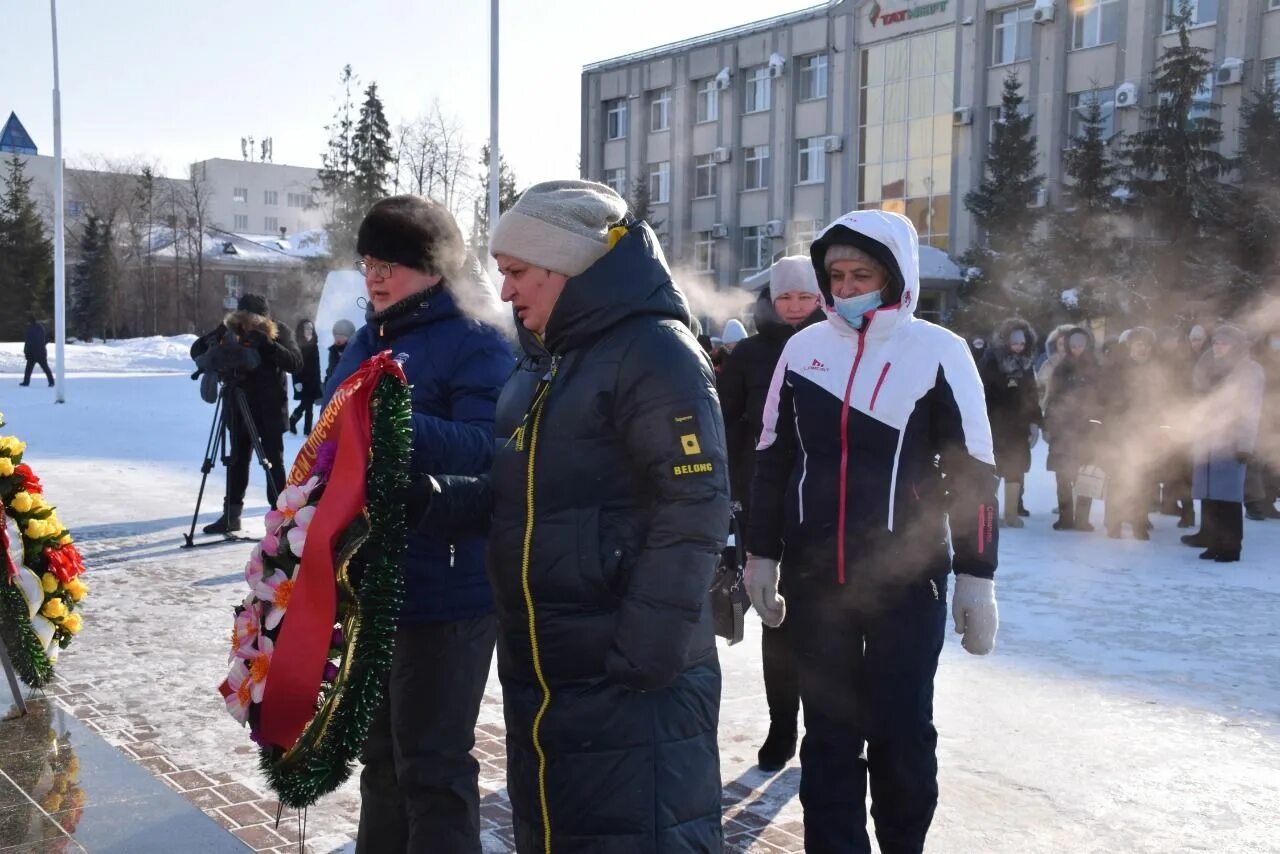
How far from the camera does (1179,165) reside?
3047 centimetres

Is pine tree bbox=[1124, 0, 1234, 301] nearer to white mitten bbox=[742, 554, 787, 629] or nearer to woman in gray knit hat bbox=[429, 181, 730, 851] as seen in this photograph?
white mitten bbox=[742, 554, 787, 629]

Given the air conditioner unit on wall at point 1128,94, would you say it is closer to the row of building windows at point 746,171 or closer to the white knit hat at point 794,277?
the row of building windows at point 746,171

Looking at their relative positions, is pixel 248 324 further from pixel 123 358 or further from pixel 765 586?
pixel 123 358

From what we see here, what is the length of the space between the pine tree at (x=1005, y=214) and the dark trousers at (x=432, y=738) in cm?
3055

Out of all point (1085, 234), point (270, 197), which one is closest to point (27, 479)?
point (1085, 234)

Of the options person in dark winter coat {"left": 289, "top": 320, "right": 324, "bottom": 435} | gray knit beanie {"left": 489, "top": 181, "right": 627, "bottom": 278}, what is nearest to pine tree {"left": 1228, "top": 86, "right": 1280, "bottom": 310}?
person in dark winter coat {"left": 289, "top": 320, "right": 324, "bottom": 435}

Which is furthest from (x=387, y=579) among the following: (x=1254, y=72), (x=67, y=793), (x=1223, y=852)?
(x=1254, y=72)

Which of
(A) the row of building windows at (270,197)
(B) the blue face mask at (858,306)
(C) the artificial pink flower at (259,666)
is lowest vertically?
(C) the artificial pink flower at (259,666)

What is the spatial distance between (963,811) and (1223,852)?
846 mm

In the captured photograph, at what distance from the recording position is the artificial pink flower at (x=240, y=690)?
309 centimetres

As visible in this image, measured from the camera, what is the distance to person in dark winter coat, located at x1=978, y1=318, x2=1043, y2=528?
1170 cm

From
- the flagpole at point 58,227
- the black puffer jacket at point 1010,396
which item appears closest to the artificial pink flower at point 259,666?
the black puffer jacket at point 1010,396

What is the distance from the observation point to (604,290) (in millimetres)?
2617

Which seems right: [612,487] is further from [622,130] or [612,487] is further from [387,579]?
[622,130]
